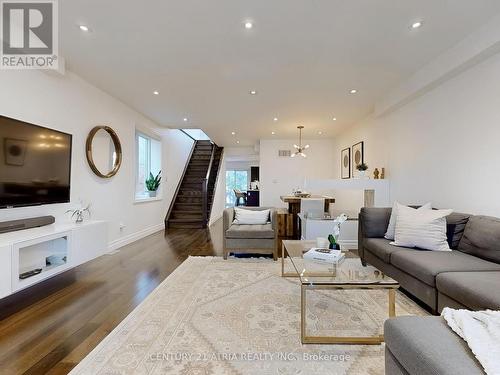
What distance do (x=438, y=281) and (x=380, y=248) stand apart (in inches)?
34.0

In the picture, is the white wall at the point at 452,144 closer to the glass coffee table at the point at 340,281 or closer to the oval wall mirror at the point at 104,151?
the glass coffee table at the point at 340,281

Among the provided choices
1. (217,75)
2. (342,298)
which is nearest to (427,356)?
(342,298)

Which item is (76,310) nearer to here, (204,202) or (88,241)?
(88,241)

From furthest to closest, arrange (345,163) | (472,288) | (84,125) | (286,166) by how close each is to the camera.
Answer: (286,166)
(345,163)
(84,125)
(472,288)

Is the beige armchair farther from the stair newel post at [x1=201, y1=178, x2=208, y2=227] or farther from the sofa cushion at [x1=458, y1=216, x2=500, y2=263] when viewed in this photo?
the stair newel post at [x1=201, y1=178, x2=208, y2=227]

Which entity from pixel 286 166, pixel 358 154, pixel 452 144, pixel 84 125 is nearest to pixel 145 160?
pixel 84 125

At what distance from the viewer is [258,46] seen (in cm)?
289

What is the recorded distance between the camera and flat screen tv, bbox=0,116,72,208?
8.02 feet

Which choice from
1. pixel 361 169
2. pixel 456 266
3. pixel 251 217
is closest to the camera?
pixel 456 266

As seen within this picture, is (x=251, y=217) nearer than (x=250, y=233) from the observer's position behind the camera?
No

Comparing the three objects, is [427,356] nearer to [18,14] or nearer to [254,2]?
[254,2]

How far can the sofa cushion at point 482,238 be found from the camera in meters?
2.24

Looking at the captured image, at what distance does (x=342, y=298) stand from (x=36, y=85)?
158 inches

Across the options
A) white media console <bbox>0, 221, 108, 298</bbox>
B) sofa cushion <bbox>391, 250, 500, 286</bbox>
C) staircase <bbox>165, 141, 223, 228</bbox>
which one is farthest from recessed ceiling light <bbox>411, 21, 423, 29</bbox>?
staircase <bbox>165, 141, 223, 228</bbox>
